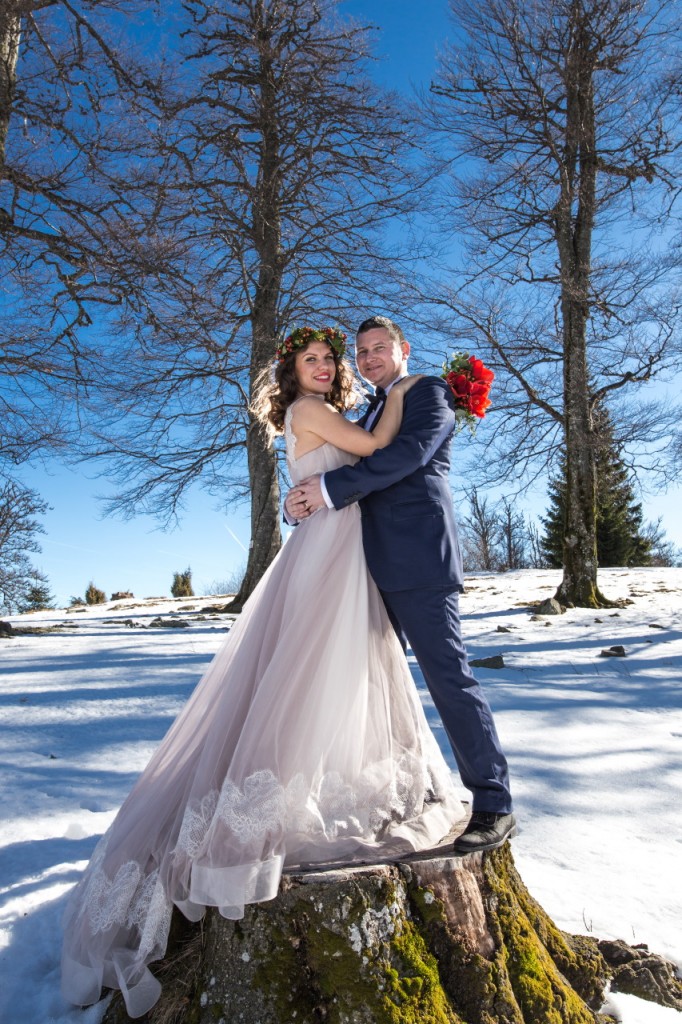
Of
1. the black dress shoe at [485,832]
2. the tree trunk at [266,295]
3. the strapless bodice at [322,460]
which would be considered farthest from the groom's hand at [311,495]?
the tree trunk at [266,295]

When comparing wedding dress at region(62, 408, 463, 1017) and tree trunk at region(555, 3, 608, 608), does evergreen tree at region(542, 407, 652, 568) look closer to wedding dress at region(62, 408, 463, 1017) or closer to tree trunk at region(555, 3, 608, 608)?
tree trunk at region(555, 3, 608, 608)

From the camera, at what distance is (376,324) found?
10.0 ft

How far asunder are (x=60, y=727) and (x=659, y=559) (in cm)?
3583

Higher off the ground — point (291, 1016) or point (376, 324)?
point (376, 324)

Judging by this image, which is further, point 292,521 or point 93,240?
point 93,240

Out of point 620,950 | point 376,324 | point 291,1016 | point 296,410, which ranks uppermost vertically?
point 376,324

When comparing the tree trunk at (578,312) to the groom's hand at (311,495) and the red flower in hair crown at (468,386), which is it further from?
the groom's hand at (311,495)

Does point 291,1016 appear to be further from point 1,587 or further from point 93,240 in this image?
point 1,587

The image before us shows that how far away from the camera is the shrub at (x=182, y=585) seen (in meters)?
23.8

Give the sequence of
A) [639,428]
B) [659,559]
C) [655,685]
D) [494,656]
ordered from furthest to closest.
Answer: [659,559] < [639,428] < [494,656] < [655,685]

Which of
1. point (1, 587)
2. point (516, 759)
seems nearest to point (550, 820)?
point (516, 759)

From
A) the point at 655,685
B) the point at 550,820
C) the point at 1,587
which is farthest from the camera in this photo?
the point at 1,587

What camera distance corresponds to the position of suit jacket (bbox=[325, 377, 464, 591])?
2.63m

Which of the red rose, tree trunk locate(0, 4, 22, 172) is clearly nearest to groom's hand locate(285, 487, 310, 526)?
the red rose
